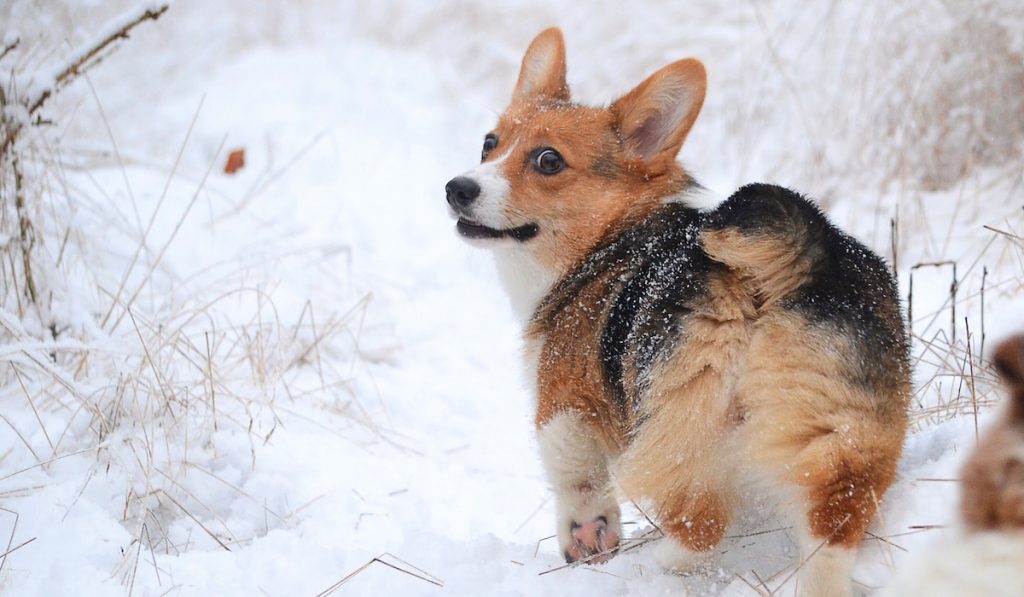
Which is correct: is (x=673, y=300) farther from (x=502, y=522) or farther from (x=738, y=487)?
(x=502, y=522)

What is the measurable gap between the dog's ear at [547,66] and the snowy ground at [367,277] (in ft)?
5.16

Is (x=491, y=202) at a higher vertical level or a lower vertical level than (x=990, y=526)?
higher

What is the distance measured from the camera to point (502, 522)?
339cm

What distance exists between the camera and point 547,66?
3.46 meters

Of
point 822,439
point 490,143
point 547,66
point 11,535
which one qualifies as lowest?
point 11,535

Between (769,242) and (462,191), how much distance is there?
3.75 feet

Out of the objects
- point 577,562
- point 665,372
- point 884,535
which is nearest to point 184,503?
point 577,562

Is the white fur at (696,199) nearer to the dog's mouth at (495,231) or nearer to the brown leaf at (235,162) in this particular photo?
the dog's mouth at (495,231)

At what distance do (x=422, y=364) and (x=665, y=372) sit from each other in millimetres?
3017

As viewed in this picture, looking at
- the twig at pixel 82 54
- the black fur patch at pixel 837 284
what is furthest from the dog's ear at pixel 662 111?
the twig at pixel 82 54

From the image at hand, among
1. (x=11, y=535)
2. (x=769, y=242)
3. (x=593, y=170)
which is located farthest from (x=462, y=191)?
(x=11, y=535)

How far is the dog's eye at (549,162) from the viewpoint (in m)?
2.99

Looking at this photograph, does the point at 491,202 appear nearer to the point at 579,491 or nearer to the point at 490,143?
the point at 490,143

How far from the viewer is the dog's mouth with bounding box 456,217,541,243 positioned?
2949 millimetres
